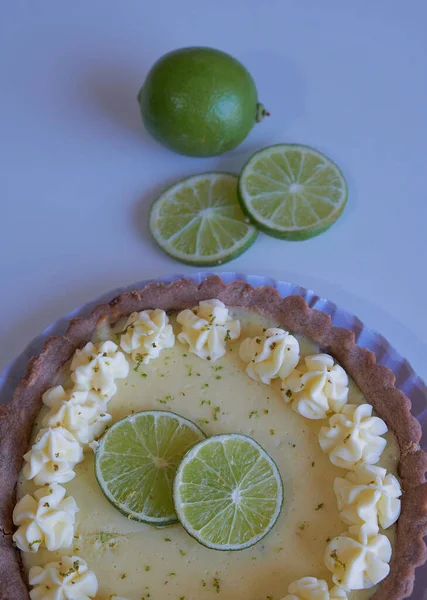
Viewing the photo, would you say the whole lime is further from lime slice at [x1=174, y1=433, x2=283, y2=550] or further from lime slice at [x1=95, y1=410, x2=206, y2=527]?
lime slice at [x1=174, y1=433, x2=283, y2=550]

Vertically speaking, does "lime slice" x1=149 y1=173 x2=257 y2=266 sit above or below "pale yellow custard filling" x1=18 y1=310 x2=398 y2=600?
above

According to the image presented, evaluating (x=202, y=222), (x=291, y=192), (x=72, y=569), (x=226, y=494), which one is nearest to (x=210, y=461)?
(x=226, y=494)

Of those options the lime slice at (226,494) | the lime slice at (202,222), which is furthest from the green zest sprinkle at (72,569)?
the lime slice at (202,222)

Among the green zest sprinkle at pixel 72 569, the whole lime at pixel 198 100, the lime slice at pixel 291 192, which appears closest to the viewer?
the green zest sprinkle at pixel 72 569

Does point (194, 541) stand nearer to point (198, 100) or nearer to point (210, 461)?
point (210, 461)

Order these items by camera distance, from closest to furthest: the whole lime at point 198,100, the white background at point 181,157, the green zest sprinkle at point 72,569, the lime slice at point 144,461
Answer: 1. the green zest sprinkle at point 72,569
2. the lime slice at point 144,461
3. the whole lime at point 198,100
4. the white background at point 181,157

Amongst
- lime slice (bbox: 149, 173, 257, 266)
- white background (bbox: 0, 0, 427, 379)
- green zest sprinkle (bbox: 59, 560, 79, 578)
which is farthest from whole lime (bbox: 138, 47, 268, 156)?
green zest sprinkle (bbox: 59, 560, 79, 578)

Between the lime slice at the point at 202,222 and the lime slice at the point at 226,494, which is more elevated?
the lime slice at the point at 202,222

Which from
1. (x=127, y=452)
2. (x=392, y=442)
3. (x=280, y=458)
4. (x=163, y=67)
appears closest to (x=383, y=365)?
(x=392, y=442)

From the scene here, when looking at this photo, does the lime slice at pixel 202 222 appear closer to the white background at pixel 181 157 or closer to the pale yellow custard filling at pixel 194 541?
the white background at pixel 181 157
